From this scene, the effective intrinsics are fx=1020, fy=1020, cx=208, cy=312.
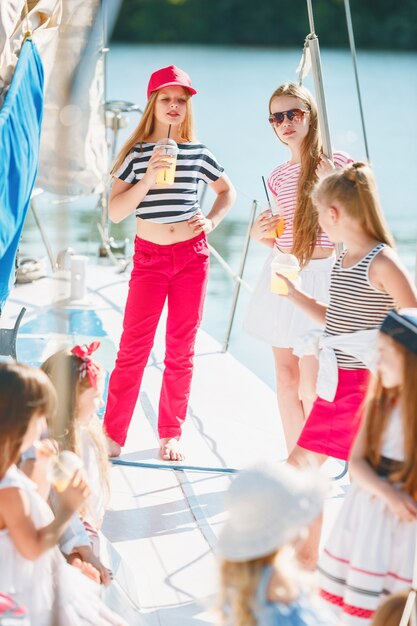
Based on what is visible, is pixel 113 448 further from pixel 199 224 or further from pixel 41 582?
pixel 41 582

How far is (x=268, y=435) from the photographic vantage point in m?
3.96

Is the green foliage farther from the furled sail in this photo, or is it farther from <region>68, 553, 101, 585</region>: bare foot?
<region>68, 553, 101, 585</region>: bare foot

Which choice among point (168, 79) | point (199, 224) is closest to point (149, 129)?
point (168, 79)

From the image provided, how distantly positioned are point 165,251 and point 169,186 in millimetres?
227

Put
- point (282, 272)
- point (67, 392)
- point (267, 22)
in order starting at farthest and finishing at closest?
point (267, 22), point (282, 272), point (67, 392)

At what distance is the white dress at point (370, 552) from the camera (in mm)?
2121

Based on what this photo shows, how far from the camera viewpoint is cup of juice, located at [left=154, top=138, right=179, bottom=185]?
11.0 feet

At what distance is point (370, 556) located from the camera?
212 centimetres

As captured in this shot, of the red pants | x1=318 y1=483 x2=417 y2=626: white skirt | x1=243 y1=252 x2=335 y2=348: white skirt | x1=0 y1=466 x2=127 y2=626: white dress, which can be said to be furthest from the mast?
x1=0 y1=466 x2=127 y2=626: white dress

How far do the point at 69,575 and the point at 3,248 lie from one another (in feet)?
3.15

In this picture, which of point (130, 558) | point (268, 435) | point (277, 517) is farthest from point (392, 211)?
point (277, 517)

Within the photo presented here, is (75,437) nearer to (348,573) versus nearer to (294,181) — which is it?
(348,573)

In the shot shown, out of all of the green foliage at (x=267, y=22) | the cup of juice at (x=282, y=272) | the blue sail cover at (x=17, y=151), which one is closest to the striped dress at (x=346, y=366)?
the cup of juice at (x=282, y=272)

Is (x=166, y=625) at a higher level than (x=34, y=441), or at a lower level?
lower
